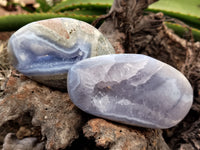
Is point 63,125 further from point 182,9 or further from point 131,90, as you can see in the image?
point 182,9

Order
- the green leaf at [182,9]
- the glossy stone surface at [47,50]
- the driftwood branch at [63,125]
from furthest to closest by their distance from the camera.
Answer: the green leaf at [182,9] → the glossy stone surface at [47,50] → the driftwood branch at [63,125]

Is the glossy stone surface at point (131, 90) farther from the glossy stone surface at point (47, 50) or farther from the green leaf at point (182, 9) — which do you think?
the green leaf at point (182, 9)

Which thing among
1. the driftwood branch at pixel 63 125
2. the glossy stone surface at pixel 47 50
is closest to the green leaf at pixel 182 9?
the driftwood branch at pixel 63 125


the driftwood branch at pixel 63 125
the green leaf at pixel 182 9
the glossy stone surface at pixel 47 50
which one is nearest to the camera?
the driftwood branch at pixel 63 125

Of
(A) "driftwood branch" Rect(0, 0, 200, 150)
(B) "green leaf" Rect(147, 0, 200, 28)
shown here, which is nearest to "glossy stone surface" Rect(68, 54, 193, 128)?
(A) "driftwood branch" Rect(0, 0, 200, 150)

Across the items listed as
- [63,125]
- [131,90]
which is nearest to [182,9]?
[131,90]

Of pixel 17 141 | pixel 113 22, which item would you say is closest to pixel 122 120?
pixel 17 141

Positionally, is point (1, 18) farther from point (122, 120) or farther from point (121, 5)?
point (122, 120)

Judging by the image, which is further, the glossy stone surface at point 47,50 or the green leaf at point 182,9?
the green leaf at point 182,9
